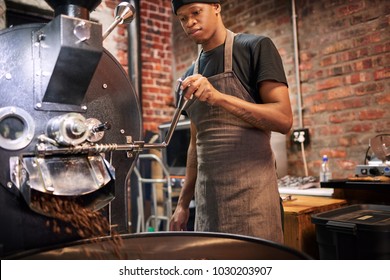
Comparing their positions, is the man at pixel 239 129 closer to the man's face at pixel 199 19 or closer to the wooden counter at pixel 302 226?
the man's face at pixel 199 19

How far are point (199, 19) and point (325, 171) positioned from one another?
5.46 ft

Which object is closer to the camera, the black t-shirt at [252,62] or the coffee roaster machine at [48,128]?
the coffee roaster machine at [48,128]

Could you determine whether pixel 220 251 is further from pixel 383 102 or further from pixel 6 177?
pixel 383 102

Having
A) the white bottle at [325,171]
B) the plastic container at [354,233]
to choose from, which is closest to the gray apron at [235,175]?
the plastic container at [354,233]

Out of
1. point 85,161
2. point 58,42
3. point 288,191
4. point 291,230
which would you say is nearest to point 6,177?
point 85,161

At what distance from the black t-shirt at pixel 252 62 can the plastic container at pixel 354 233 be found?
0.61m

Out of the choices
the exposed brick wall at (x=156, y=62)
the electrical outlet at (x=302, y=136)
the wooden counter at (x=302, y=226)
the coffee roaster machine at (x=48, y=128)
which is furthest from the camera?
the exposed brick wall at (x=156, y=62)

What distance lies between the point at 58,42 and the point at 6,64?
11 centimetres

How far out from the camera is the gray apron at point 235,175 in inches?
47.8

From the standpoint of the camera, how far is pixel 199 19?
4.11 feet

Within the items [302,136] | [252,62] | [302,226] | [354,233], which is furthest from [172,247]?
[302,136]

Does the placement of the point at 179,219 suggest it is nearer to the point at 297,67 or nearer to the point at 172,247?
the point at 172,247

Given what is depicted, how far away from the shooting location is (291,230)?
70.4 inches

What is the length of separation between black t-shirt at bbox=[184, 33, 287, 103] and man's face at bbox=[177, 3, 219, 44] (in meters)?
0.08
